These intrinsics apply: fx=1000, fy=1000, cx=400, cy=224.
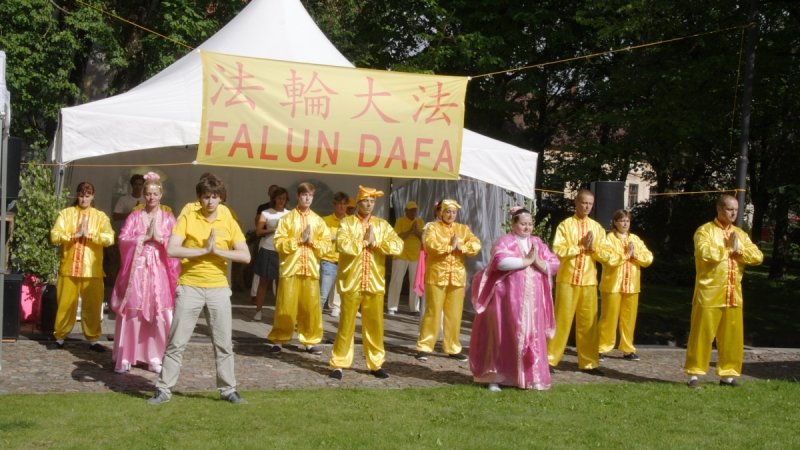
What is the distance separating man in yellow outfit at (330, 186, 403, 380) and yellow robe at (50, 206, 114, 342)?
91.7 inches

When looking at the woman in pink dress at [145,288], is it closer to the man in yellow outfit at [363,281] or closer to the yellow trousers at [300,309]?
the yellow trousers at [300,309]

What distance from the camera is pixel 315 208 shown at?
16625 millimetres

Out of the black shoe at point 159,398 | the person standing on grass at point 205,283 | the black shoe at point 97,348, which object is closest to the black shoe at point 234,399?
the person standing on grass at point 205,283

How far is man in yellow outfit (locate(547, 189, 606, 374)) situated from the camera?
10.1 meters

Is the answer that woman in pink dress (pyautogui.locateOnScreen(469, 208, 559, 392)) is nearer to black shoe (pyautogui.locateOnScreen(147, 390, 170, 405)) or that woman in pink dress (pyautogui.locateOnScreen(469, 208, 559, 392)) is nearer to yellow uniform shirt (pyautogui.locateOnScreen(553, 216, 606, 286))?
yellow uniform shirt (pyautogui.locateOnScreen(553, 216, 606, 286))

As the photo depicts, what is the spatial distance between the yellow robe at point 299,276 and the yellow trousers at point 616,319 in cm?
315

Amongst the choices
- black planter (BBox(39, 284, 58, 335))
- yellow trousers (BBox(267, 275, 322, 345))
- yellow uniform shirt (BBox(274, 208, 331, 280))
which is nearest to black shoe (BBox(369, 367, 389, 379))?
yellow trousers (BBox(267, 275, 322, 345))

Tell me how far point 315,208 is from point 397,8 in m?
7.40

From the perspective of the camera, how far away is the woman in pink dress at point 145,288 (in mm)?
8820

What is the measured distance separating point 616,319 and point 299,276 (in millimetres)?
3544

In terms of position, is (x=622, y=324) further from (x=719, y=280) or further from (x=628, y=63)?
(x=628, y=63)

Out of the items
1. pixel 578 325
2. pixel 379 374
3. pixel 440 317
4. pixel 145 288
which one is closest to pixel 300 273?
pixel 379 374

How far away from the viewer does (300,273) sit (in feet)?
32.9

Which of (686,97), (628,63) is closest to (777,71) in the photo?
(686,97)
